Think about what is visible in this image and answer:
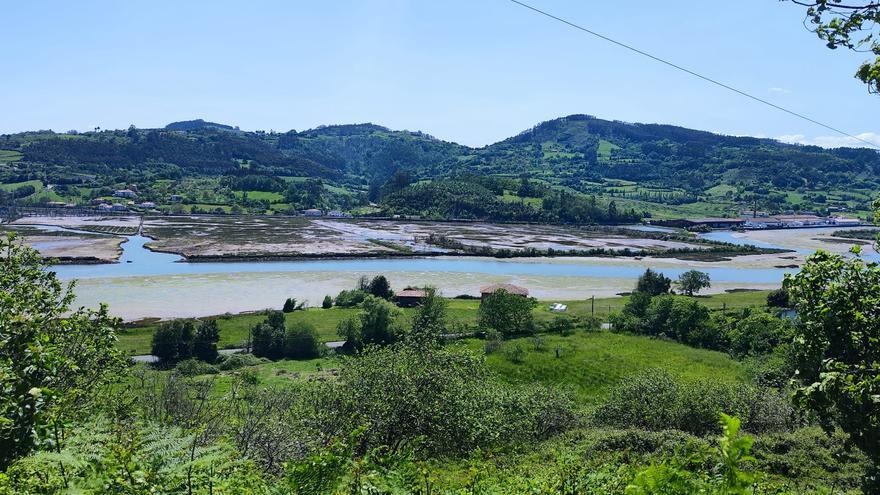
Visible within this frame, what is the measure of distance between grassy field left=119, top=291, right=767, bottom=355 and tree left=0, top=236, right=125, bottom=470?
3309cm

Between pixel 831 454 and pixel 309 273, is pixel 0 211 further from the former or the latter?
pixel 831 454

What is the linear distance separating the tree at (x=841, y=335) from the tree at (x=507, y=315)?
45273mm

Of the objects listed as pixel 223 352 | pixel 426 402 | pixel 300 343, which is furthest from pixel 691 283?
pixel 426 402

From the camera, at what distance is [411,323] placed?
5544 cm

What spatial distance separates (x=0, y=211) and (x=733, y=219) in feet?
729

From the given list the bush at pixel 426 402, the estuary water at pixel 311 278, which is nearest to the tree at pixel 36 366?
the bush at pixel 426 402

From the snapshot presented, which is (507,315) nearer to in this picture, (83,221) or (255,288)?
(255,288)

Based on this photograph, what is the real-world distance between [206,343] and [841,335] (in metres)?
49.2

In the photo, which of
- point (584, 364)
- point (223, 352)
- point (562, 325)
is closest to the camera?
point (584, 364)

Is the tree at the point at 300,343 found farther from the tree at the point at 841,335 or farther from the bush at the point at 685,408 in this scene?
the tree at the point at 841,335

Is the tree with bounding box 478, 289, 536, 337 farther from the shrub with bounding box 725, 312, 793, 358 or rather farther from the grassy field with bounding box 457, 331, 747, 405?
the shrub with bounding box 725, 312, 793, 358

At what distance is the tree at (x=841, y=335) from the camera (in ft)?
27.5

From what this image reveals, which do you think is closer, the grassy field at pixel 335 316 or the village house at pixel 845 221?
the grassy field at pixel 335 316

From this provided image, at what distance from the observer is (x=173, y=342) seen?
1879 inches
